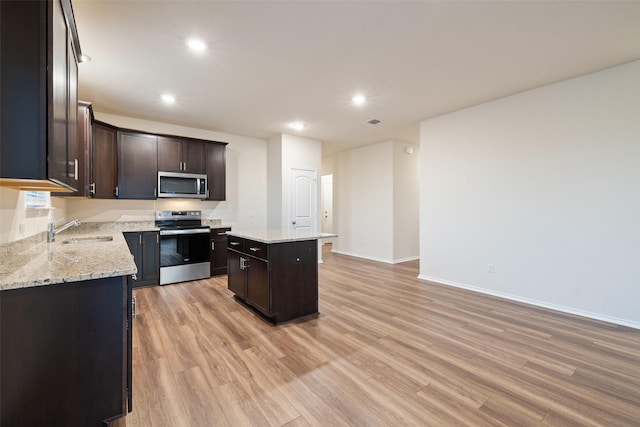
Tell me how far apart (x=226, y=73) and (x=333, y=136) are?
3.11m

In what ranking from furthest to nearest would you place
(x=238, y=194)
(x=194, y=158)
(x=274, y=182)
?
1. (x=274, y=182)
2. (x=238, y=194)
3. (x=194, y=158)

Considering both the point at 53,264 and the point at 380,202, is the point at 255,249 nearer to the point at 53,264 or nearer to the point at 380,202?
the point at 53,264

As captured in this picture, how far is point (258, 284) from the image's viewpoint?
308 centimetres

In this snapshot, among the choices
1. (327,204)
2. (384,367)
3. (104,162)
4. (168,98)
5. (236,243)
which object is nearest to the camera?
(384,367)

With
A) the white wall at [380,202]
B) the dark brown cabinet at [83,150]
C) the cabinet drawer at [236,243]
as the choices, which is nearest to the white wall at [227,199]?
the dark brown cabinet at [83,150]

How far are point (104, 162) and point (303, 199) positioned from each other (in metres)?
3.47

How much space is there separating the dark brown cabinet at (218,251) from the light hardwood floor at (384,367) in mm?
1386

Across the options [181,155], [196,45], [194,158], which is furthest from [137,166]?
[196,45]

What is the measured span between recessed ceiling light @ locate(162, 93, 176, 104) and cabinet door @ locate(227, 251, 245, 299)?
227 centimetres

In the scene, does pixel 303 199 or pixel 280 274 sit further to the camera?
pixel 303 199

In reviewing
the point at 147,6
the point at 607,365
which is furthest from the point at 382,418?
the point at 147,6

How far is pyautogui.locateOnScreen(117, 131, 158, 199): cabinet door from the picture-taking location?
13.9 ft

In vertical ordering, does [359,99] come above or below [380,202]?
above

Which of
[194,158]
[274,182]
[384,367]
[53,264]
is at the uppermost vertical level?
[194,158]
